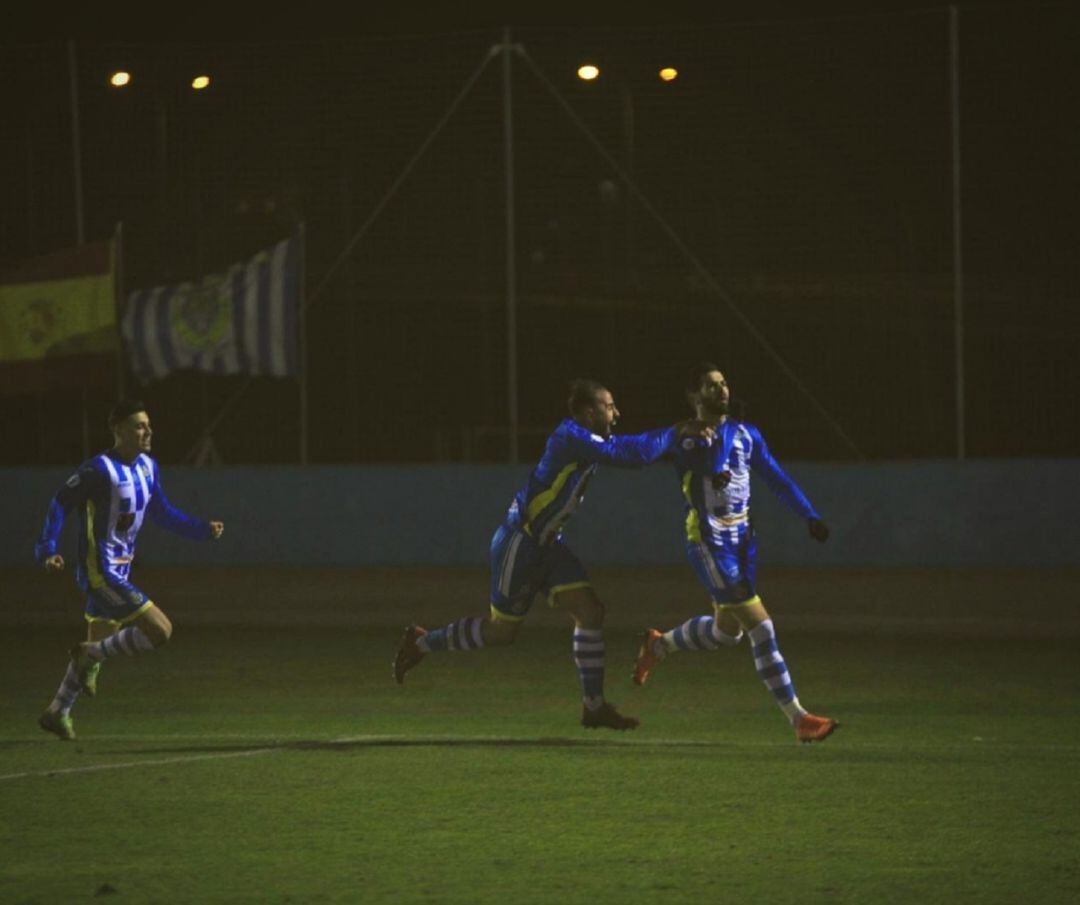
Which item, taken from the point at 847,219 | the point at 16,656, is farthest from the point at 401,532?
the point at 16,656

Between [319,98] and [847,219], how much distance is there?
18.5 feet

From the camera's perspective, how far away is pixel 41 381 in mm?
24875

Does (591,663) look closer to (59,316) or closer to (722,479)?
(722,479)

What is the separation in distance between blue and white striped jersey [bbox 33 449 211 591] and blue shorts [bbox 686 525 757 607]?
2876 millimetres

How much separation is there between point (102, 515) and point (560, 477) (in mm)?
2323

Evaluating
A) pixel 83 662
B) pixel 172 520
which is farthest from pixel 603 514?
pixel 83 662

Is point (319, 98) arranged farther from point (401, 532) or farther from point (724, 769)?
point (724, 769)

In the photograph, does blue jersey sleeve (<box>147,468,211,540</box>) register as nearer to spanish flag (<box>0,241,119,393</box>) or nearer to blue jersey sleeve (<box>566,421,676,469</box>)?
blue jersey sleeve (<box>566,421,676,469</box>)

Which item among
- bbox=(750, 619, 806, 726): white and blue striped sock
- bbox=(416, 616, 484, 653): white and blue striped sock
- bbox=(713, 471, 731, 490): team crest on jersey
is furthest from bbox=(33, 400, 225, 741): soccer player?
bbox=(750, 619, 806, 726): white and blue striped sock

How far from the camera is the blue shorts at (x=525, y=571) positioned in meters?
12.2

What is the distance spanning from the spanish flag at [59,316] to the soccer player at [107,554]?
41.4ft

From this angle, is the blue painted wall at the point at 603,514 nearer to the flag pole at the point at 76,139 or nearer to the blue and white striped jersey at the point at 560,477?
the flag pole at the point at 76,139

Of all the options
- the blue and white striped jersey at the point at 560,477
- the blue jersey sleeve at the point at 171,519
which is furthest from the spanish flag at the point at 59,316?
the blue and white striped jersey at the point at 560,477

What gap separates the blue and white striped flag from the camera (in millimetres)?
24062
